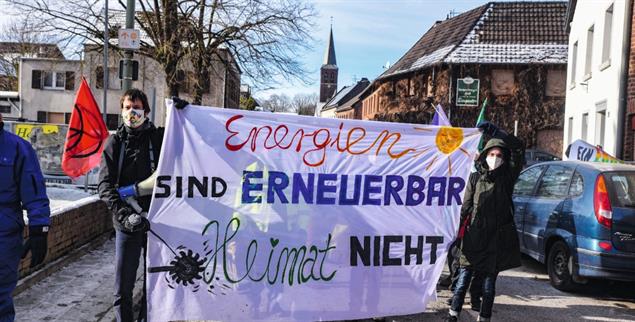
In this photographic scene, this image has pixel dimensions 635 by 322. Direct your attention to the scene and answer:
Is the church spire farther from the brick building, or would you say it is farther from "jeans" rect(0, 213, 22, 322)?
"jeans" rect(0, 213, 22, 322)

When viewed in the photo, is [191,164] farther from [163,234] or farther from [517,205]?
[517,205]

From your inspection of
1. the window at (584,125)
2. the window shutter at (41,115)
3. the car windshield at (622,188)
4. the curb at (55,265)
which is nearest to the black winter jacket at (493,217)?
the car windshield at (622,188)

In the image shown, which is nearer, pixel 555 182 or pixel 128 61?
pixel 555 182

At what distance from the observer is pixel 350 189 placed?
4.48 m

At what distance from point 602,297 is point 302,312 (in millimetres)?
3974

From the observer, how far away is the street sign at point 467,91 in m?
30.5

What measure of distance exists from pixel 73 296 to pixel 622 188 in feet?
19.1

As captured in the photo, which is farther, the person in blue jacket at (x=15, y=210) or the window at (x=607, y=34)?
the window at (x=607, y=34)

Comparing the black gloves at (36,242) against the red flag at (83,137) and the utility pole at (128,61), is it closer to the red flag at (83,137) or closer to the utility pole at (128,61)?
the red flag at (83,137)

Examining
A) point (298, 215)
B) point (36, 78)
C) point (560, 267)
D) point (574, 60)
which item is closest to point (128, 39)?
point (298, 215)

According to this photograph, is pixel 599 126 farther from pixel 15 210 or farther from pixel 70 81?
pixel 70 81

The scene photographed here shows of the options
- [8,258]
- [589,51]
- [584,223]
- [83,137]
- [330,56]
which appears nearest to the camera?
[8,258]

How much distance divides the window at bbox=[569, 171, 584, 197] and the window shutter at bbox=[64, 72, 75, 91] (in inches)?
1627

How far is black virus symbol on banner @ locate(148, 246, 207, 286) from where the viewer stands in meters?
4.02
